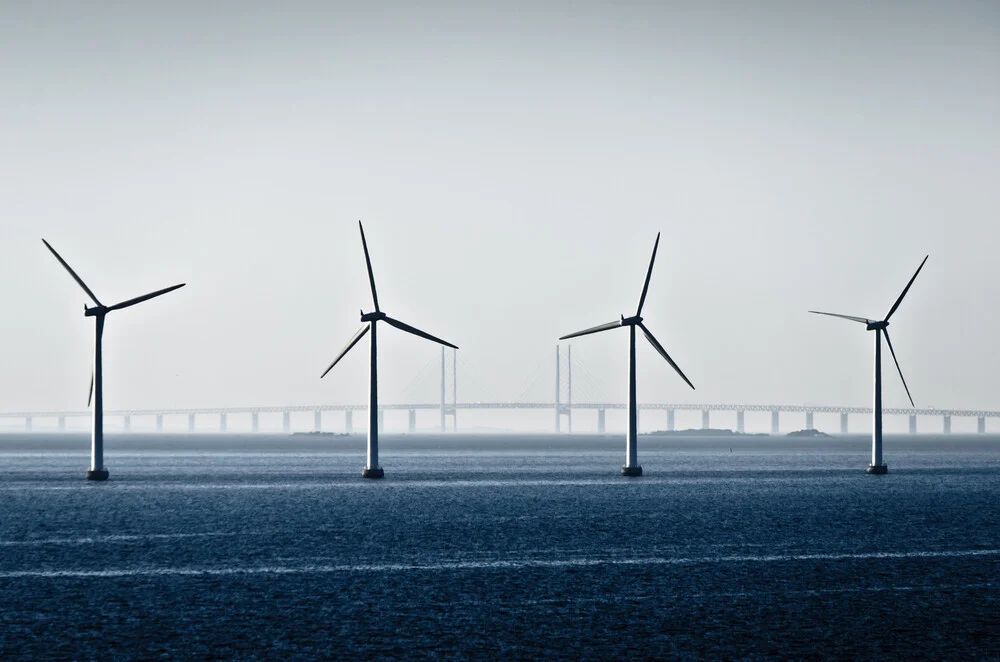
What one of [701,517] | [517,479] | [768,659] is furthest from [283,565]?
[517,479]

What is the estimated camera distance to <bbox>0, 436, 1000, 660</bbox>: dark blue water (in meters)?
23.2

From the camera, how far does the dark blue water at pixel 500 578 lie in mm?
23156

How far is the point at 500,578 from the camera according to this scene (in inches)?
1335

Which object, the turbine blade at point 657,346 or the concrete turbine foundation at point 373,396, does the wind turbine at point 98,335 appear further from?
the turbine blade at point 657,346

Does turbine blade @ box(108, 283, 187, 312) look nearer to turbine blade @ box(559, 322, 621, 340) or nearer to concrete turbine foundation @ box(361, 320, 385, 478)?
concrete turbine foundation @ box(361, 320, 385, 478)

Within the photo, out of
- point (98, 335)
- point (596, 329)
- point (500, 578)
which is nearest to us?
point (500, 578)

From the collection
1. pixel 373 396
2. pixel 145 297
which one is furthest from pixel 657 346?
pixel 145 297

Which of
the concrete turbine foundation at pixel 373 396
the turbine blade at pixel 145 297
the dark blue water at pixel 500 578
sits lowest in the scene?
the dark blue water at pixel 500 578

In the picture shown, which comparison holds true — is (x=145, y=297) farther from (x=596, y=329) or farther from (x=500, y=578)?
(x=500, y=578)

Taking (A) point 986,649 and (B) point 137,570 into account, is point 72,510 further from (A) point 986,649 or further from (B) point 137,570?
(A) point 986,649

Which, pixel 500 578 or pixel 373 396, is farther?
pixel 373 396

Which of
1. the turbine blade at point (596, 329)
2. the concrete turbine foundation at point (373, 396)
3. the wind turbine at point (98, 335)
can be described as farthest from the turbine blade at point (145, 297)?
the turbine blade at point (596, 329)

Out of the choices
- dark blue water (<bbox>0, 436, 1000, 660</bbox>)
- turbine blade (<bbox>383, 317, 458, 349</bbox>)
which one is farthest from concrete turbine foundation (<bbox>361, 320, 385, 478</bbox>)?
dark blue water (<bbox>0, 436, 1000, 660</bbox>)

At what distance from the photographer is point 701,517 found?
6069 cm
